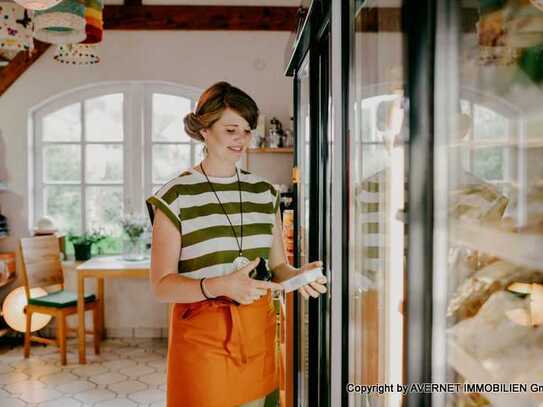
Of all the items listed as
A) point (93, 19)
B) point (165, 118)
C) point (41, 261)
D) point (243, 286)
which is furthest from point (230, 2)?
point (243, 286)

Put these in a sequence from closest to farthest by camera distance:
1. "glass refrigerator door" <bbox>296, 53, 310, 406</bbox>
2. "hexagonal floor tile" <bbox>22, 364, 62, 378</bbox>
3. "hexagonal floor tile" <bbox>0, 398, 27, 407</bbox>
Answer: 1. "glass refrigerator door" <bbox>296, 53, 310, 406</bbox>
2. "hexagonal floor tile" <bbox>0, 398, 27, 407</bbox>
3. "hexagonal floor tile" <bbox>22, 364, 62, 378</bbox>

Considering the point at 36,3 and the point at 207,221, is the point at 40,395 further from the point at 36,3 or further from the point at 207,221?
the point at 207,221

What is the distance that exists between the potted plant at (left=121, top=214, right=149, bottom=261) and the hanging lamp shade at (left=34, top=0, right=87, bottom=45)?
182cm

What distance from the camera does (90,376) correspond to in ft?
13.2

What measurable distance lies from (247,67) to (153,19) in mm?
936

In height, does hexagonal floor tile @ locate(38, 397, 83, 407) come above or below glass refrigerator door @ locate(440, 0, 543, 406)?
below

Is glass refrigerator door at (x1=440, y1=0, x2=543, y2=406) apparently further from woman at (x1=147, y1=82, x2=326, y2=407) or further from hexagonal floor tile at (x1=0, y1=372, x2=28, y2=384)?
hexagonal floor tile at (x1=0, y1=372, x2=28, y2=384)

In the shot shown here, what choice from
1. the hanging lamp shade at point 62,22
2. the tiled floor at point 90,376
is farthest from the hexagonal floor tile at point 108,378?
the hanging lamp shade at point 62,22

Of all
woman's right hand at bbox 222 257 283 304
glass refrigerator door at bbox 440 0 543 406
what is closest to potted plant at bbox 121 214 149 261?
woman's right hand at bbox 222 257 283 304

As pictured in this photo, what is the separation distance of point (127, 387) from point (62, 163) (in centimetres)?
229

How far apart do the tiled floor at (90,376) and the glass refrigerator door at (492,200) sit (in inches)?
121

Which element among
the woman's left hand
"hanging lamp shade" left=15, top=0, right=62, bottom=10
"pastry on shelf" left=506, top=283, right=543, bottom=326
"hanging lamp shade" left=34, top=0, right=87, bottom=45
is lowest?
the woman's left hand

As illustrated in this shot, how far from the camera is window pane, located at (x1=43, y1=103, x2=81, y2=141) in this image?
5.08m

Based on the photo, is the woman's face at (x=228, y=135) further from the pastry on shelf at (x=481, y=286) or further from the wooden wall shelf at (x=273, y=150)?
the wooden wall shelf at (x=273, y=150)
